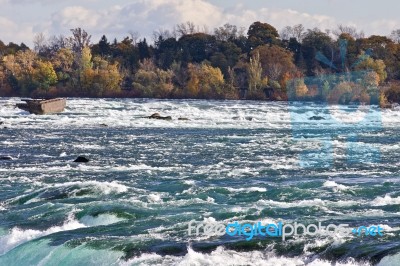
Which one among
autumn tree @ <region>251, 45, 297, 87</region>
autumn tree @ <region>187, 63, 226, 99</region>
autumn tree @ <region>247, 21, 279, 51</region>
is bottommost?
autumn tree @ <region>187, 63, 226, 99</region>

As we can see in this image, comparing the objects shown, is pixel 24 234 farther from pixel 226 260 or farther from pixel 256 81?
pixel 256 81

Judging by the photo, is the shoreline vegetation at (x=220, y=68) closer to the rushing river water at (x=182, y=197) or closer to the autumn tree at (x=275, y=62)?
the autumn tree at (x=275, y=62)

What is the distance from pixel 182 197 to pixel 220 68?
3723 inches

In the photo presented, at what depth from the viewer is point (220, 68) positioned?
11894cm

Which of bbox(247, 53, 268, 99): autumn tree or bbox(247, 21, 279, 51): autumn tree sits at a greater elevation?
bbox(247, 21, 279, 51): autumn tree

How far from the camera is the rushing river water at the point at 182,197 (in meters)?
18.4

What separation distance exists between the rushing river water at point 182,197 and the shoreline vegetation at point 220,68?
48.3 meters

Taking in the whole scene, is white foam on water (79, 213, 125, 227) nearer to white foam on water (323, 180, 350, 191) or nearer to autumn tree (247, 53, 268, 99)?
white foam on water (323, 180, 350, 191)

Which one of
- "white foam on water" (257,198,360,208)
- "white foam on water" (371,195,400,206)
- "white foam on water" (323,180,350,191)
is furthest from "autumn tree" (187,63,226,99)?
"white foam on water" (257,198,360,208)

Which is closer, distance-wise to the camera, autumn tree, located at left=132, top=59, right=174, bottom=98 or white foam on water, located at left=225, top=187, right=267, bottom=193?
white foam on water, located at left=225, top=187, right=267, bottom=193

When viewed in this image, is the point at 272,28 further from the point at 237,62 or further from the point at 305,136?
→ the point at 305,136

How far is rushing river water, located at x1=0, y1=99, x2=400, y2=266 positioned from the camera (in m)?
18.4

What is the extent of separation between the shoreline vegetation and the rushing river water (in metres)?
48.3

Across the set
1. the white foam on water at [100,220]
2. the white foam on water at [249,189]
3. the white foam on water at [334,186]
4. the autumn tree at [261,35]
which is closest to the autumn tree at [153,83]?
the autumn tree at [261,35]
